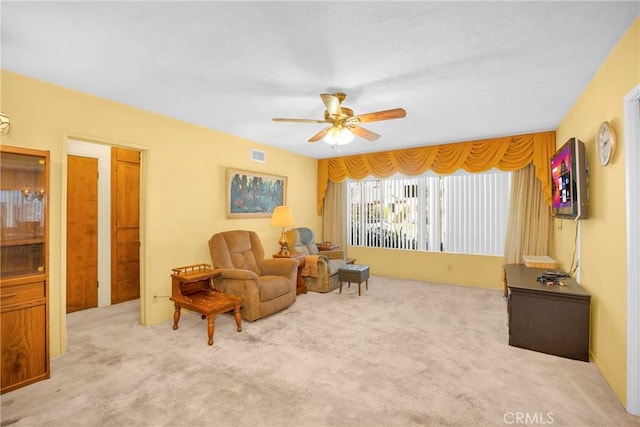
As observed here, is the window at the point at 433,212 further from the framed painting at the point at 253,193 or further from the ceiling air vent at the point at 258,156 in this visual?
the ceiling air vent at the point at 258,156

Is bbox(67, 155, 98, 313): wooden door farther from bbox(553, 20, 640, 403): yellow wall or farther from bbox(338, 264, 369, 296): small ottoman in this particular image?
bbox(553, 20, 640, 403): yellow wall

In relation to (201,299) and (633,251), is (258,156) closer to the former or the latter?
(201,299)

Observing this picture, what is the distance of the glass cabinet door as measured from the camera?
7.35 feet

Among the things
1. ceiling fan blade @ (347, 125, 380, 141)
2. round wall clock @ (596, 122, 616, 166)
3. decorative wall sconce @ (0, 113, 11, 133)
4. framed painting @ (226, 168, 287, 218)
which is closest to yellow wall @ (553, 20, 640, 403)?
round wall clock @ (596, 122, 616, 166)

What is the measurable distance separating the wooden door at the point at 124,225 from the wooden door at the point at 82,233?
21cm

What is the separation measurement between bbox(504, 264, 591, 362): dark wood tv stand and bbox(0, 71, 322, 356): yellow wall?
12.2 feet

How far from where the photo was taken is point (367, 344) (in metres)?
2.93

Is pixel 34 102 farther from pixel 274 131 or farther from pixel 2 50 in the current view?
pixel 274 131

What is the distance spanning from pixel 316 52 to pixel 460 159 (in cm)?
357

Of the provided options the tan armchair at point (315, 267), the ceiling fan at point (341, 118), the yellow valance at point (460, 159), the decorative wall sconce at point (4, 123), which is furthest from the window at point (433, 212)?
the decorative wall sconce at point (4, 123)

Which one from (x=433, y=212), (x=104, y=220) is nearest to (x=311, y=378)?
(x=104, y=220)

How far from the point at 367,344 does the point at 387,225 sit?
351 cm

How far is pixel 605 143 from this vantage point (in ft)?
7.48

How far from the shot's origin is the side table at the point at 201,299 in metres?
2.99
